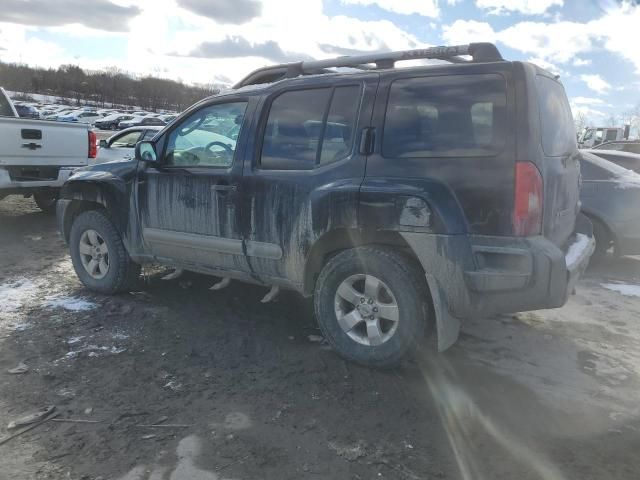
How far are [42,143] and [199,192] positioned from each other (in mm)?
4861

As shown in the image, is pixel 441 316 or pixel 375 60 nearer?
pixel 441 316

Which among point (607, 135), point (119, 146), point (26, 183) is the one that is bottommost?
point (26, 183)

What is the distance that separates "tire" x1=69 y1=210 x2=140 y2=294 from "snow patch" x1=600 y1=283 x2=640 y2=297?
489 centimetres

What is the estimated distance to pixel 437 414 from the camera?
10.4 feet

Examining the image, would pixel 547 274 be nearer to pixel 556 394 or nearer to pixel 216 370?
pixel 556 394

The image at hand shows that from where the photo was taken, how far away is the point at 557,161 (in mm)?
3469

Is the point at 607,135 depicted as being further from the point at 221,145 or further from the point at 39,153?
the point at 221,145

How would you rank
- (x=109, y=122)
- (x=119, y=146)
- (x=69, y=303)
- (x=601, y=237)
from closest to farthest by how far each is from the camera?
(x=69, y=303)
(x=601, y=237)
(x=119, y=146)
(x=109, y=122)

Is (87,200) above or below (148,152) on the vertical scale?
below

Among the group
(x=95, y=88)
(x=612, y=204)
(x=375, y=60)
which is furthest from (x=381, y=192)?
(x=95, y=88)

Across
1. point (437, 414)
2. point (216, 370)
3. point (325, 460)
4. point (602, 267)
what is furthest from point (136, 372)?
point (602, 267)

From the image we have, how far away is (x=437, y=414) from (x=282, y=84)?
254cm

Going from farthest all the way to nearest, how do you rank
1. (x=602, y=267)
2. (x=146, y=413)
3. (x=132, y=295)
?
1. (x=602, y=267)
2. (x=132, y=295)
3. (x=146, y=413)

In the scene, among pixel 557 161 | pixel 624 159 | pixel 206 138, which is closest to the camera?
pixel 557 161
